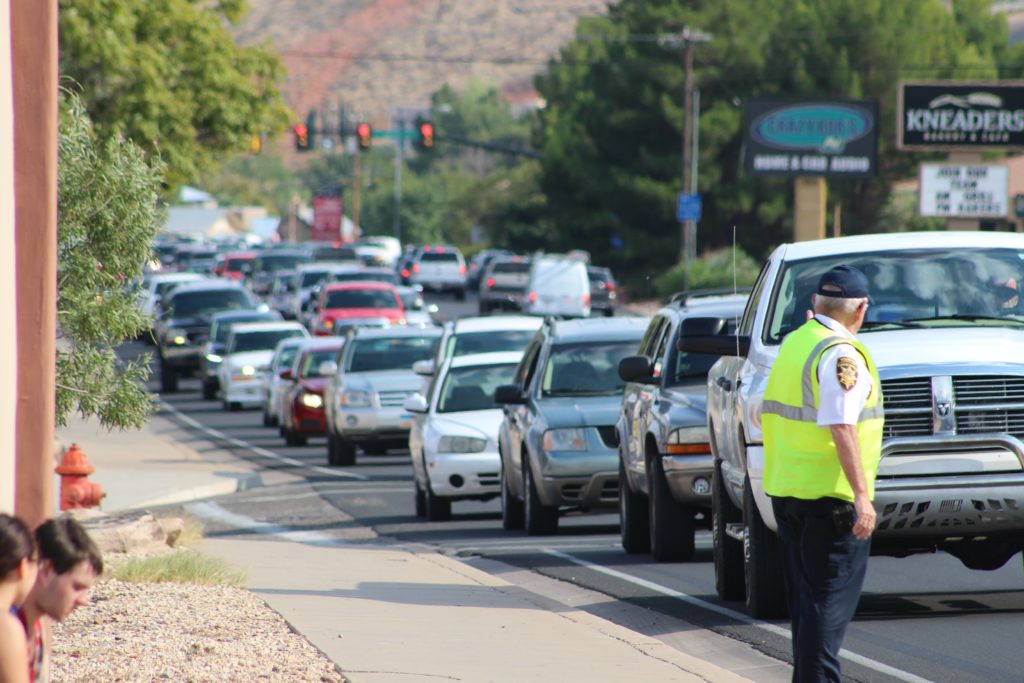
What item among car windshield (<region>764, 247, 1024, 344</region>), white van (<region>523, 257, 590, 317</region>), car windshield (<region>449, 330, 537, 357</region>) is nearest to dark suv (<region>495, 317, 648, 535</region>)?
car windshield (<region>449, 330, 537, 357</region>)

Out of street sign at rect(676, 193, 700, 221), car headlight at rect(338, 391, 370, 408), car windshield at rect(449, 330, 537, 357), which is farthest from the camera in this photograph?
street sign at rect(676, 193, 700, 221)

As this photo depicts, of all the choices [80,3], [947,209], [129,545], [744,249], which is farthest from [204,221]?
[129,545]

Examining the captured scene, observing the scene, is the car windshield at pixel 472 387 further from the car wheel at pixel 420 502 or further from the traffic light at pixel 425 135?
the traffic light at pixel 425 135

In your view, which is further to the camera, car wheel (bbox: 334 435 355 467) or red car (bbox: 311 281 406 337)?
red car (bbox: 311 281 406 337)

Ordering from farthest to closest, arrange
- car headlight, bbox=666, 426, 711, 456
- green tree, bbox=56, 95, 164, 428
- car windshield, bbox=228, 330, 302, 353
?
1. car windshield, bbox=228, 330, 302, 353
2. car headlight, bbox=666, 426, 711, 456
3. green tree, bbox=56, 95, 164, 428

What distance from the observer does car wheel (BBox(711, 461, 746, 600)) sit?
12.2 metres

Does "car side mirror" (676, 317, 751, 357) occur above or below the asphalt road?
above

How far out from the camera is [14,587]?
5223 millimetres

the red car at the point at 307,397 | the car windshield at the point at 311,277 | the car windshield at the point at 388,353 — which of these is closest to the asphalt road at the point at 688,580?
the car windshield at the point at 388,353

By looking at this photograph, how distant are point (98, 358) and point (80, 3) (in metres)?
16.1

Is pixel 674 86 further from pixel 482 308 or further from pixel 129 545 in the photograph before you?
pixel 129 545

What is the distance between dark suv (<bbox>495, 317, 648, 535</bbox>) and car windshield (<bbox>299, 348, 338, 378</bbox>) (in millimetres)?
13555

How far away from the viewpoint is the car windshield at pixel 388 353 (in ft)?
91.8

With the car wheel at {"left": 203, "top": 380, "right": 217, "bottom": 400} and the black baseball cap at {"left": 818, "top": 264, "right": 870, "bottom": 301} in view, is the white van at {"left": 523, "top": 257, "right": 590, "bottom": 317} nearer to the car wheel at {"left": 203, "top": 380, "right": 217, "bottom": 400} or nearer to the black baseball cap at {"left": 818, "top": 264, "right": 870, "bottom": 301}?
the car wheel at {"left": 203, "top": 380, "right": 217, "bottom": 400}
